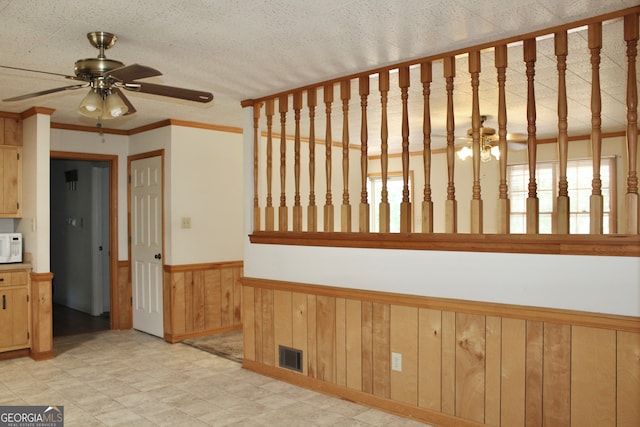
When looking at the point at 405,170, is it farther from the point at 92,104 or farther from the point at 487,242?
the point at 92,104

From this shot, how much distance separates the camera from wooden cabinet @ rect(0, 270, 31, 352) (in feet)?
15.5

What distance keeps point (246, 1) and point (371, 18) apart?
2.15 feet

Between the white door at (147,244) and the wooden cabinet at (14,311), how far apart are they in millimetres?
1257

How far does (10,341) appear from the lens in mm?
4762

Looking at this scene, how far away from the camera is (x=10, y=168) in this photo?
5066 mm

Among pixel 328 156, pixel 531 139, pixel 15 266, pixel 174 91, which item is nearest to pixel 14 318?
pixel 15 266

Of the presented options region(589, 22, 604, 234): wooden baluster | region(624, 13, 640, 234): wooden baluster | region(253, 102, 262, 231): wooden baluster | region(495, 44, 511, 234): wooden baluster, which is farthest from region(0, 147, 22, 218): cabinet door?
region(624, 13, 640, 234): wooden baluster

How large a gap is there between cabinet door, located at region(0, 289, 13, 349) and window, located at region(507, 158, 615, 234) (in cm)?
582

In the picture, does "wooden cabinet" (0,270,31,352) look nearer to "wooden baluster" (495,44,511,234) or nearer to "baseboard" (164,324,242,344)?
"baseboard" (164,324,242,344)

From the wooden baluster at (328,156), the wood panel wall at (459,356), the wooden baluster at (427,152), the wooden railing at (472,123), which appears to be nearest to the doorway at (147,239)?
the wooden railing at (472,123)

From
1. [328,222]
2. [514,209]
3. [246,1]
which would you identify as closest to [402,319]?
[328,222]

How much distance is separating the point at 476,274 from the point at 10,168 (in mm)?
4440

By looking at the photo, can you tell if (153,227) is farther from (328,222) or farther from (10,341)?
(328,222)

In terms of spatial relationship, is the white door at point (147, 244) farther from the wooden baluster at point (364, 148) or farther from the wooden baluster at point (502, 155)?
the wooden baluster at point (502, 155)
